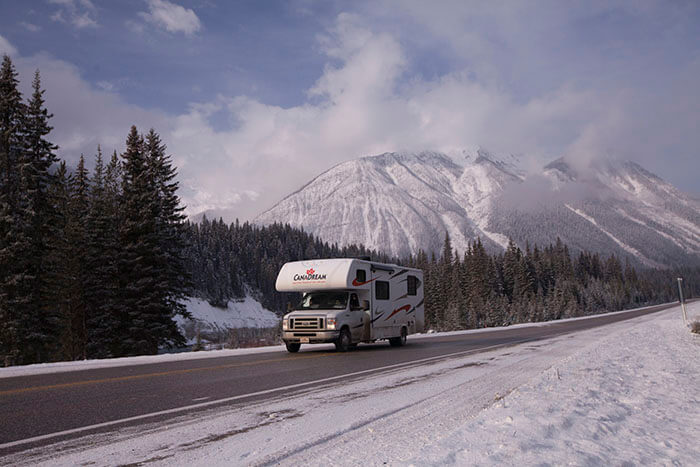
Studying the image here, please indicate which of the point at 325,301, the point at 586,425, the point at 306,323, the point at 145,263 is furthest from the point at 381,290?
the point at 145,263

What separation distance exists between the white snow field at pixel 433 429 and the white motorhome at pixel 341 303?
6.96 meters

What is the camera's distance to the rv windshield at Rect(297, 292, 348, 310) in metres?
17.3

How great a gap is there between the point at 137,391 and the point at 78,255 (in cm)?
2431

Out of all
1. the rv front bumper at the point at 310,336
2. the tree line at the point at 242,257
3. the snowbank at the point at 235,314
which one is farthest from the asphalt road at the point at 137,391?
the tree line at the point at 242,257

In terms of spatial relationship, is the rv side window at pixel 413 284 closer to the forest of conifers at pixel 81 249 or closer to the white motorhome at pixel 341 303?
the white motorhome at pixel 341 303

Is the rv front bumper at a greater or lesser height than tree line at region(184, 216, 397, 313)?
lesser

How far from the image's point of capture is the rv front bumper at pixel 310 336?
16188 mm

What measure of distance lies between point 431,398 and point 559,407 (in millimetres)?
2175

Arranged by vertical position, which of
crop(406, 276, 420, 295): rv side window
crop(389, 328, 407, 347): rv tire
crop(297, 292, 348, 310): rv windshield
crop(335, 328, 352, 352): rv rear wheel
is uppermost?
crop(406, 276, 420, 295): rv side window

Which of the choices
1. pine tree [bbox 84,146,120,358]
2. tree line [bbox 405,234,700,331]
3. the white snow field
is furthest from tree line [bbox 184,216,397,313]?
the white snow field

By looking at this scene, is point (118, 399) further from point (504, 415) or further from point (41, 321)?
point (41, 321)

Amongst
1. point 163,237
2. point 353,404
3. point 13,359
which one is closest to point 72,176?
point 163,237

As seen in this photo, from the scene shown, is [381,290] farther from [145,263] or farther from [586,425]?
[145,263]

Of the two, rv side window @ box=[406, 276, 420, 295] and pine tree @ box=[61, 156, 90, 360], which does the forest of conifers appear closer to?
pine tree @ box=[61, 156, 90, 360]
